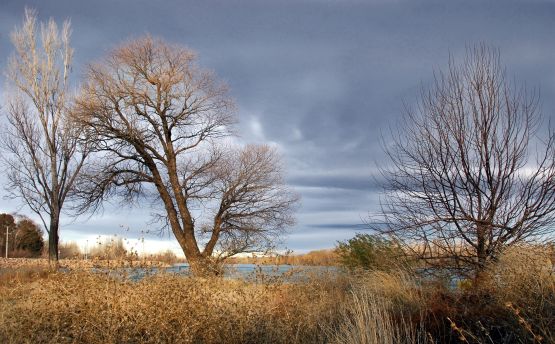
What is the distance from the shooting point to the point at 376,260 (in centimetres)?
1246

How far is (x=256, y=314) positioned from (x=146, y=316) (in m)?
1.73

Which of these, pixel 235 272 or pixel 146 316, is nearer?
pixel 146 316

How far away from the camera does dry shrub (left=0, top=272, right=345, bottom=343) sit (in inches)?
244

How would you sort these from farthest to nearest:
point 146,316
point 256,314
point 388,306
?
point 388,306 → point 256,314 → point 146,316

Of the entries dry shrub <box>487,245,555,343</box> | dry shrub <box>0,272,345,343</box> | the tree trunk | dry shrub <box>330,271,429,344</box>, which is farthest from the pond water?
the tree trunk

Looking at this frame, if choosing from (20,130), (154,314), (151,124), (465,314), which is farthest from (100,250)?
(20,130)

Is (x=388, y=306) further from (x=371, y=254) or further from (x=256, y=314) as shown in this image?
(x=371, y=254)

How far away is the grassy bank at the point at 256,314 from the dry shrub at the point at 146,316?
16mm

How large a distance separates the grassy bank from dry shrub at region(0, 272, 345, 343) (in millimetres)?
16

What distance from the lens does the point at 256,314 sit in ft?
24.4

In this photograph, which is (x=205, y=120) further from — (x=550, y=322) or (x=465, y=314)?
(x=550, y=322)

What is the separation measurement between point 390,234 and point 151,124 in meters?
10.4

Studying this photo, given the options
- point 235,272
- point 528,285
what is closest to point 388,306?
point 528,285

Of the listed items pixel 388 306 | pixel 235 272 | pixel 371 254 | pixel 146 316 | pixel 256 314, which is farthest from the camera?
pixel 371 254
